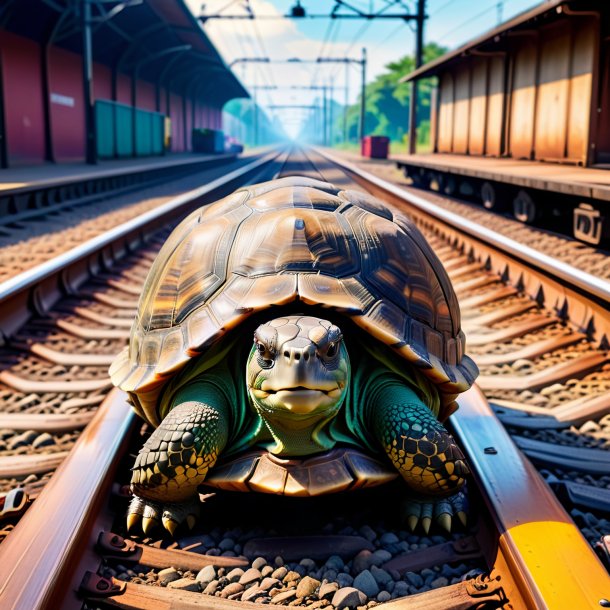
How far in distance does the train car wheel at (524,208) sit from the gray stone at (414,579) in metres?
8.89

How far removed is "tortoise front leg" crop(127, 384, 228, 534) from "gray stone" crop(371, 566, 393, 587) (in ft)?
2.09

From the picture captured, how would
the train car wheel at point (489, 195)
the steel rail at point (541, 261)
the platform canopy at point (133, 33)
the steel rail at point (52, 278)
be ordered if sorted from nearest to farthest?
the steel rail at point (541, 261) < the steel rail at point (52, 278) < the train car wheel at point (489, 195) < the platform canopy at point (133, 33)

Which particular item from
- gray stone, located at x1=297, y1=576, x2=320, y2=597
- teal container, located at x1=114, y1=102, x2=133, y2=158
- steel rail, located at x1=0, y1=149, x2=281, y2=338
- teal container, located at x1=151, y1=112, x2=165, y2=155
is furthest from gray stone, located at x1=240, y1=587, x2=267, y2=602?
teal container, located at x1=151, y1=112, x2=165, y2=155

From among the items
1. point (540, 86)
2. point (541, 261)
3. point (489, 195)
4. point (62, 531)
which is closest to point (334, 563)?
point (62, 531)

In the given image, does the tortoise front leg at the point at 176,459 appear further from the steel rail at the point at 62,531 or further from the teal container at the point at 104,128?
the teal container at the point at 104,128

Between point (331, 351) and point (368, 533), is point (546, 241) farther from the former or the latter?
point (331, 351)

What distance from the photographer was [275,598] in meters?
2.20

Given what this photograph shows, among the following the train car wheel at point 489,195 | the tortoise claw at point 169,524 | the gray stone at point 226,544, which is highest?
the train car wheel at point 489,195

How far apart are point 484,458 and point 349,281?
→ 0.88m

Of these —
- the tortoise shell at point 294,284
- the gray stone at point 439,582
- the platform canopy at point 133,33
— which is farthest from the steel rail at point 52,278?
the platform canopy at point 133,33

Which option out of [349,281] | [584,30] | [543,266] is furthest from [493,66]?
[349,281]

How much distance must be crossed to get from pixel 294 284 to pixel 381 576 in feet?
3.33

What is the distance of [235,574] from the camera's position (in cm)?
233

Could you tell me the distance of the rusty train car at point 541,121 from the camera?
9.91 m
